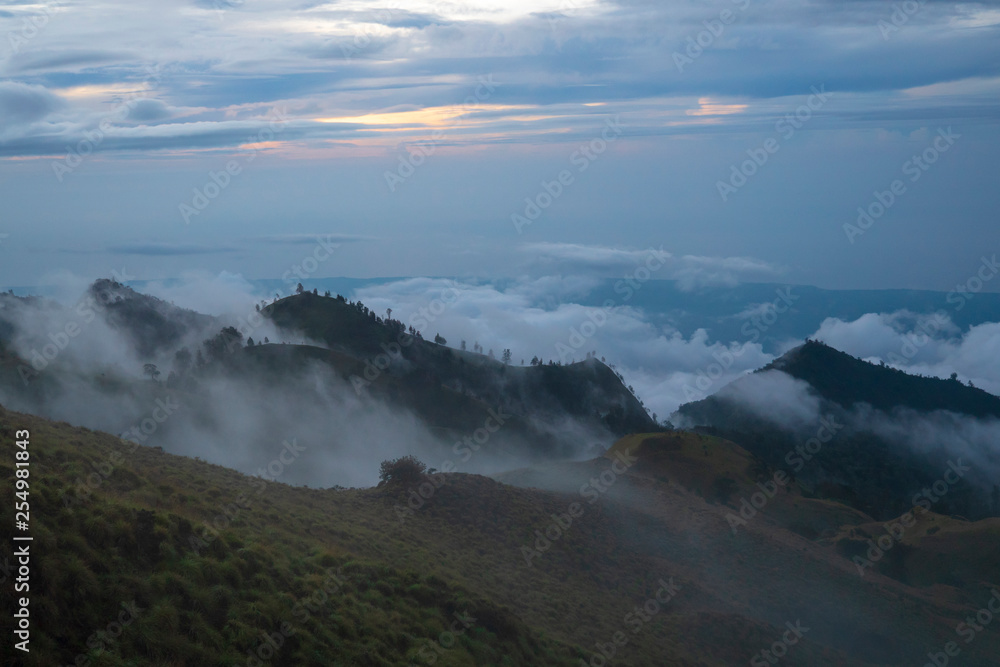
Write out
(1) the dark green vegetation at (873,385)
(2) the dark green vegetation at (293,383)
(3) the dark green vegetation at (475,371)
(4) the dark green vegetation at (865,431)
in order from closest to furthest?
(2) the dark green vegetation at (293,383) → (4) the dark green vegetation at (865,431) → (3) the dark green vegetation at (475,371) → (1) the dark green vegetation at (873,385)

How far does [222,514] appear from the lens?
1725 centimetres

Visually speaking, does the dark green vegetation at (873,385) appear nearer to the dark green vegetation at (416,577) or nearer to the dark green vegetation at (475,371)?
the dark green vegetation at (475,371)

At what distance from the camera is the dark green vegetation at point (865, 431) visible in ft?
Result: 326

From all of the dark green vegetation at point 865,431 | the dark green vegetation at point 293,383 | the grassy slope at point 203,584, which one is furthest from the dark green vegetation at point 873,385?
the grassy slope at point 203,584

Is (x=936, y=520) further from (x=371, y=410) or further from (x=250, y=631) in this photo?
(x=371, y=410)

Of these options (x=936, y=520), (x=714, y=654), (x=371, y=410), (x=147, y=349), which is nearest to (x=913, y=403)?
(x=936, y=520)

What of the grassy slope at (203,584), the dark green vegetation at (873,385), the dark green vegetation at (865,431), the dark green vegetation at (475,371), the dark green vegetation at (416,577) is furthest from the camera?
the dark green vegetation at (873,385)

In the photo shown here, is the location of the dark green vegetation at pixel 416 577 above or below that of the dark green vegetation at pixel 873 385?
above

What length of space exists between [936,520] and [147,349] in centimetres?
13696

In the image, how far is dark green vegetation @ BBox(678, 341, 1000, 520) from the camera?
326 feet

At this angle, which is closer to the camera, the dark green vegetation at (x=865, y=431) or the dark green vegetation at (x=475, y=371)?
the dark green vegetation at (x=865, y=431)

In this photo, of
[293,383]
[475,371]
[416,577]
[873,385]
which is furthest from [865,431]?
[416,577]

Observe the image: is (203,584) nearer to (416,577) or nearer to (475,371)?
(416,577)

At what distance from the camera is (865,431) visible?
465 ft
